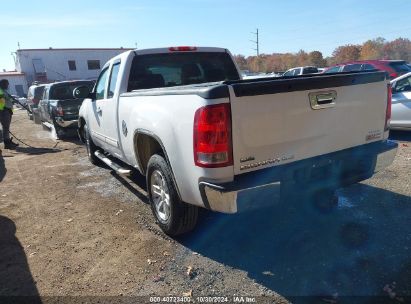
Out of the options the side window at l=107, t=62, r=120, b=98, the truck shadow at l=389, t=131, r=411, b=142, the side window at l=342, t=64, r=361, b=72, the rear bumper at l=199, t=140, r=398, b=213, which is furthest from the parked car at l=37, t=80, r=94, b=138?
the side window at l=342, t=64, r=361, b=72

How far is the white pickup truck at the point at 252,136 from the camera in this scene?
2.89 meters

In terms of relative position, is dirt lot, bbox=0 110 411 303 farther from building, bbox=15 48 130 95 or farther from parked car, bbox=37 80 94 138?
building, bbox=15 48 130 95

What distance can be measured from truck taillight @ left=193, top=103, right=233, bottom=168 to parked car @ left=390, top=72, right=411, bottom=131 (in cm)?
608

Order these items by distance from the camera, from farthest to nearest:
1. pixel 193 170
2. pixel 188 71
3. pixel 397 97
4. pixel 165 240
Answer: pixel 397 97 → pixel 188 71 → pixel 165 240 → pixel 193 170

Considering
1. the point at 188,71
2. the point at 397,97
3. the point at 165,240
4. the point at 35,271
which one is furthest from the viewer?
the point at 397,97

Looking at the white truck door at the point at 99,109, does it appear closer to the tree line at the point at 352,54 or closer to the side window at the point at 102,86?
the side window at the point at 102,86

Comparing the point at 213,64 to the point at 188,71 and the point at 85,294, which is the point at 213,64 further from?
the point at 85,294

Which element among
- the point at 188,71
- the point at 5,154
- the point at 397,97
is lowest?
the point at 5,154

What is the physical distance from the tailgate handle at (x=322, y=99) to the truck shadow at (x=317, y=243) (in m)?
0.85

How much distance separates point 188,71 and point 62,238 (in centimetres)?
282

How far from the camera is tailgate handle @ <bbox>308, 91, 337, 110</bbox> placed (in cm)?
319

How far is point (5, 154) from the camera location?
1003cm


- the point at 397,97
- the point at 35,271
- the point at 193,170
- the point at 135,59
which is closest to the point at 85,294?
the point at 35,271

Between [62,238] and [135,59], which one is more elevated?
[135,59]
